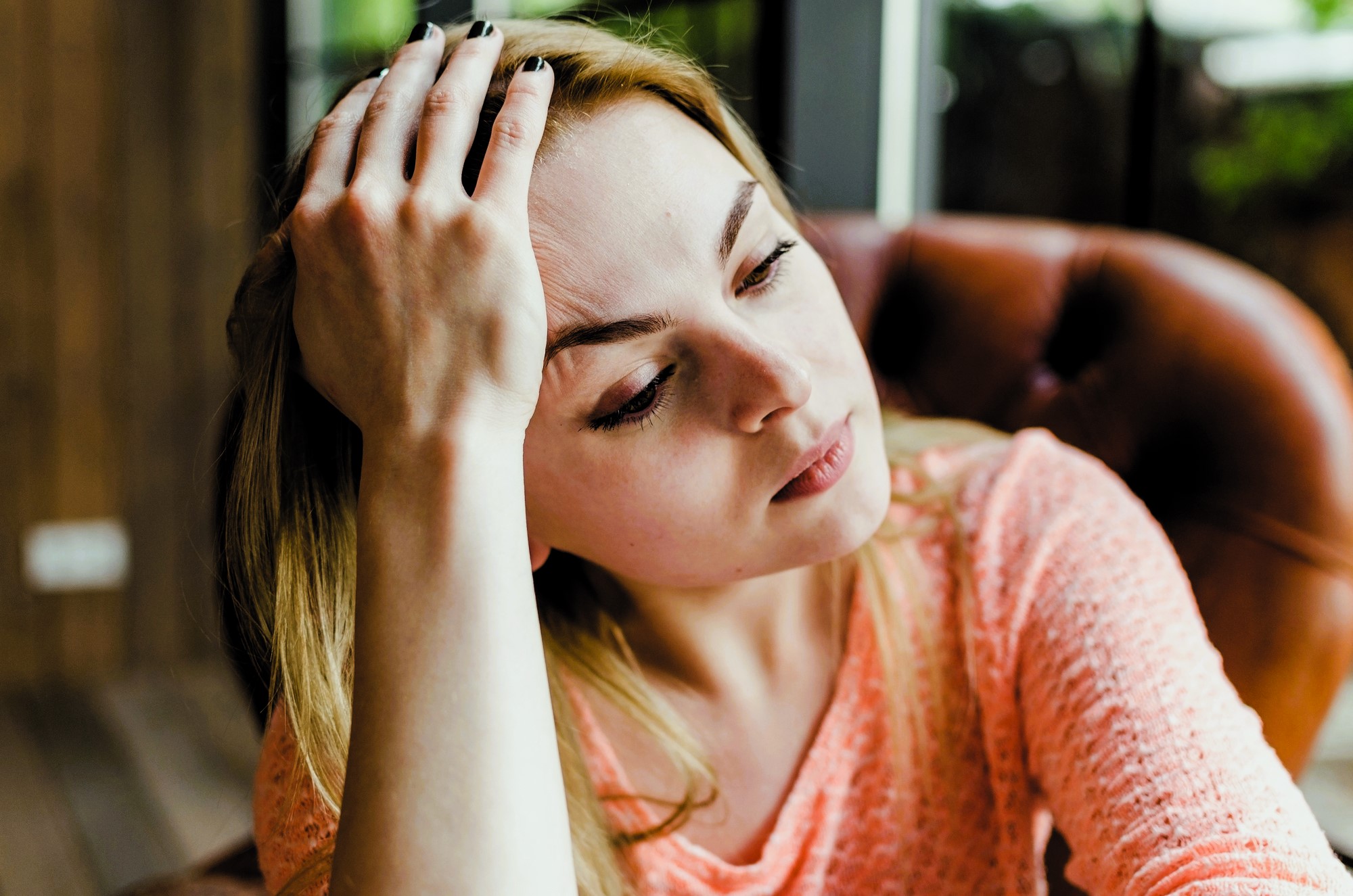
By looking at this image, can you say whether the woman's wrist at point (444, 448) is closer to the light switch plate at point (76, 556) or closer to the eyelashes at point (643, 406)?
the eyelashes at point (643, 406)

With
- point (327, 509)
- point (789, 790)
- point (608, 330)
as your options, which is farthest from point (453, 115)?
point (789, 790)

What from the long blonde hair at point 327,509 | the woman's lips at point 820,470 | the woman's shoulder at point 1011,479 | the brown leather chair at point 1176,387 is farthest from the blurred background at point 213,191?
the woman's lips at point 820,470

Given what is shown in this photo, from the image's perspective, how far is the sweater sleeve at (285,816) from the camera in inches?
32.4

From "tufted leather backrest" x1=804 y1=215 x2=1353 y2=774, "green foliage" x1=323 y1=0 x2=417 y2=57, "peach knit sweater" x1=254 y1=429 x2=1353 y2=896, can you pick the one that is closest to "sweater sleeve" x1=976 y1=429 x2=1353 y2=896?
"peach knit sweater" x1=254 y1=429 x2=1353 y2=896

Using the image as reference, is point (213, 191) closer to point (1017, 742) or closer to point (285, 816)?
point (285, 816)

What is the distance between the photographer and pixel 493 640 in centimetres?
64

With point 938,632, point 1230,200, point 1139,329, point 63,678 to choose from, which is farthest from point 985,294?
point 63,678

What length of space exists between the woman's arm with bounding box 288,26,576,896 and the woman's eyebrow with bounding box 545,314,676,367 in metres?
0.04

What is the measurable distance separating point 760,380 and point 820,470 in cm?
10

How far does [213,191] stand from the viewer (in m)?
3.06

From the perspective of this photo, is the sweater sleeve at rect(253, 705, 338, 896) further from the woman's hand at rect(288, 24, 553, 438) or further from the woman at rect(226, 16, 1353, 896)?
the woman's hand at rect(288, 24, 553, 438)

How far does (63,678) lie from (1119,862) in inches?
120

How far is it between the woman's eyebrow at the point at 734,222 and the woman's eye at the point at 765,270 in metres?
0.04

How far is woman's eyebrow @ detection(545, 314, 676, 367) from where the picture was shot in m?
0.72
